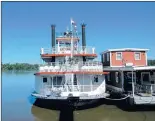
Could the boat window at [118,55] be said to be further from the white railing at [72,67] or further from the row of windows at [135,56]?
the white railing at [72,67]

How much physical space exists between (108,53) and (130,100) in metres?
8.60

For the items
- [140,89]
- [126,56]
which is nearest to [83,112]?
[140,89]

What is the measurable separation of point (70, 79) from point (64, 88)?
906 millimetres

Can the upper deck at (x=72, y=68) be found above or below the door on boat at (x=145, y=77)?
above

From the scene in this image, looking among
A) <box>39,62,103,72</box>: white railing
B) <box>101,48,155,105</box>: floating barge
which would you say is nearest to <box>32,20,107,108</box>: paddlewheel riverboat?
<box>39,62,103,72</box>: white railing

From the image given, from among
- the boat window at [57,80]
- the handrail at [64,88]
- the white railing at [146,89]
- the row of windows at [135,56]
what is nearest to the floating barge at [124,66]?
the row of windows at [135,56]

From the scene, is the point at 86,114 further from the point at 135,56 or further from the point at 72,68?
the point at 135,56

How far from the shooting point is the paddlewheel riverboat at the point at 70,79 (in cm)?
1936

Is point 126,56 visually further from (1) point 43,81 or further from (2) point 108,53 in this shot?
(1) point 43,81

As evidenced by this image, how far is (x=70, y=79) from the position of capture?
20266 mm

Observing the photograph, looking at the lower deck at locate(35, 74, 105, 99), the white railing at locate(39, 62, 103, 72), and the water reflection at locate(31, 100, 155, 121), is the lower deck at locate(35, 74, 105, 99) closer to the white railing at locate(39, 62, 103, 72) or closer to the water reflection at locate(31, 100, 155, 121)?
the white railing at locate(39, 62, 103, 72)

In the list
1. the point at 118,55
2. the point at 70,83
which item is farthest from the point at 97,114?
the point at 118,55

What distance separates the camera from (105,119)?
1820 cm

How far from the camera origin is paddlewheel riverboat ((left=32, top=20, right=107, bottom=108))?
19.4 meters
